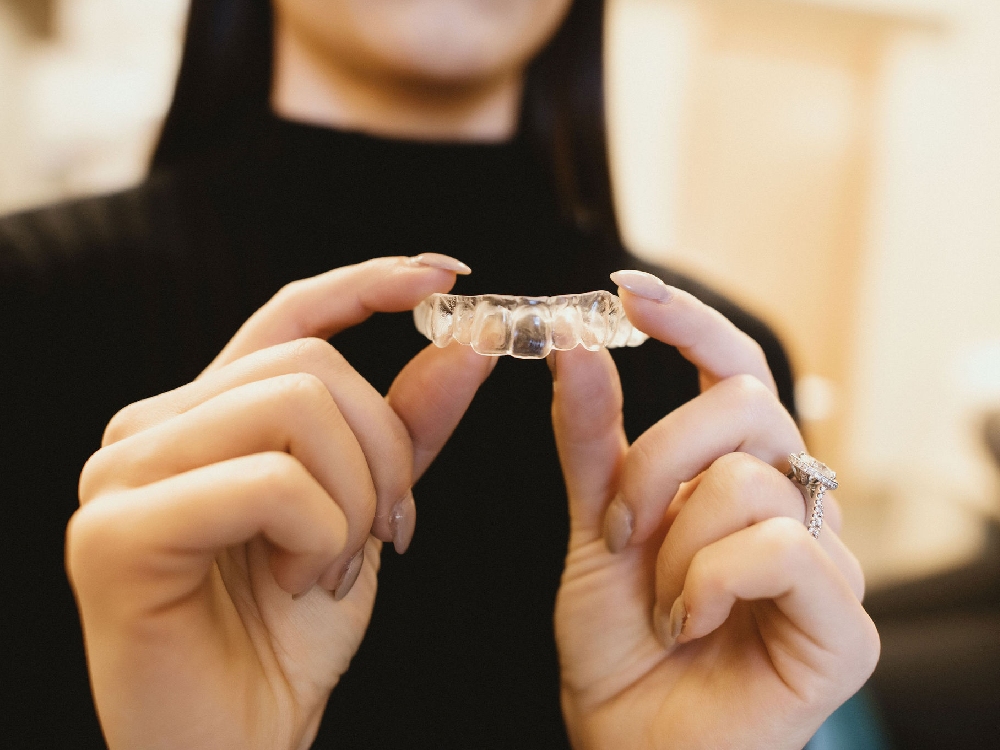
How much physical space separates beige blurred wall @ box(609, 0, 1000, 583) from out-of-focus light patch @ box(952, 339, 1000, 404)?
0.09 ft

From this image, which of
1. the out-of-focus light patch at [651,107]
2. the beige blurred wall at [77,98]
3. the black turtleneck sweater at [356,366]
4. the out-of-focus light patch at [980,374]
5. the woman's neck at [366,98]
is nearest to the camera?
the black turtleneck sweater at [356,366]

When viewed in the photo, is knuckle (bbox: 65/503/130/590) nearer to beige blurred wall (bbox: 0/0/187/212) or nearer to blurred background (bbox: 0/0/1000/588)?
beige blurred wall (bbox: 0/0/187/212)

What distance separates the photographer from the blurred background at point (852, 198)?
305cm

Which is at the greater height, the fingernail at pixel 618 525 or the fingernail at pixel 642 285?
the fingernail at pixel 642 285

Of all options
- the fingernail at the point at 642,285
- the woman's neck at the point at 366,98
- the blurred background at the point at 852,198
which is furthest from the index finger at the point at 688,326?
the blurred background at the point at 852,198

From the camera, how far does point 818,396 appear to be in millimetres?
3350

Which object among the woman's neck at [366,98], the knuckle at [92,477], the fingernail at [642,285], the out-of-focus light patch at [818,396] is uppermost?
the woman's neck at [366,98]

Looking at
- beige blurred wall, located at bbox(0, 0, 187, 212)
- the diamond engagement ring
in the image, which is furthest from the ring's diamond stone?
beige blurred wall, located at bbox(0, 0, 187, 212)

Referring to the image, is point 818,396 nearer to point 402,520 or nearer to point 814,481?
point 814,481

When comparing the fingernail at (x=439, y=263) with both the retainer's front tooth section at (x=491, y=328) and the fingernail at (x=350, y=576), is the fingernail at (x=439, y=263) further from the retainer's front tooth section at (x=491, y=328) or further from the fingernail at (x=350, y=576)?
the fingernail at (x=350, y=576)

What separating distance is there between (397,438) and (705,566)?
0.66 feet

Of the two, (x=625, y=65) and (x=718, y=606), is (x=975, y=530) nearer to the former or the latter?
(x=625, y=65)

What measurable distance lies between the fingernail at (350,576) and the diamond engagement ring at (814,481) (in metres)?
0.29

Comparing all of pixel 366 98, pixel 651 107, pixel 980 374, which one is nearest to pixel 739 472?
pixel 366 98
